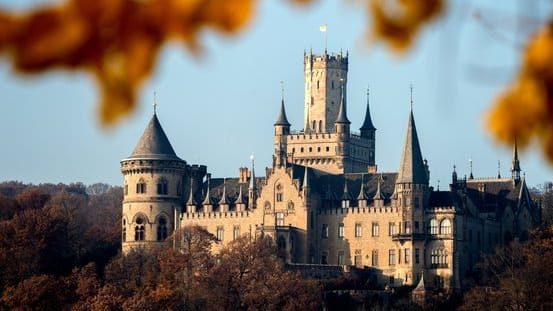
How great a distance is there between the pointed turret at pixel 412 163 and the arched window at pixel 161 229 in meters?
19.2

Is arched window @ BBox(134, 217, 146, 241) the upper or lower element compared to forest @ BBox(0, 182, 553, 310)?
upper

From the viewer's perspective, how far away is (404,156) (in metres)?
119

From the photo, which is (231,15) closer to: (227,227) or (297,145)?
(227,227)

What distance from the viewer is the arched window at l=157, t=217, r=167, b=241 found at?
123 meters

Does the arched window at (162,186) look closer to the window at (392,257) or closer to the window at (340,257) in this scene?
the window at (340,257)

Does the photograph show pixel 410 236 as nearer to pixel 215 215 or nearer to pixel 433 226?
pixel 433 226

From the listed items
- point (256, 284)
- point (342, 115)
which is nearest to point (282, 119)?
point (342, 115)

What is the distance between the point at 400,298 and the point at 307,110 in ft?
126

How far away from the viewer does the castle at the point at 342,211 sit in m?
115

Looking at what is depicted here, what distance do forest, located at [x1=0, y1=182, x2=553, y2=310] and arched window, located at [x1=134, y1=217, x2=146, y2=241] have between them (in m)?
2.19

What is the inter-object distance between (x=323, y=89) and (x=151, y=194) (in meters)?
25.1

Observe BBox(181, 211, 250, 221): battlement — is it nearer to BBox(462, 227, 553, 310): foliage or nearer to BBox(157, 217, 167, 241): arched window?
BBox(157, 217, 167, 241): arched window

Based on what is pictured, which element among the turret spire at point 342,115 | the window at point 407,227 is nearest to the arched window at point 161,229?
the window at point 407,227

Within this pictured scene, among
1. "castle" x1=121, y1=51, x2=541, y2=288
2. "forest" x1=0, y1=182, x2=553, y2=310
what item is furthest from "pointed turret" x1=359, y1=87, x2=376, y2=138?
"forest" x1=0, y1=182, x2=553, y2=310
